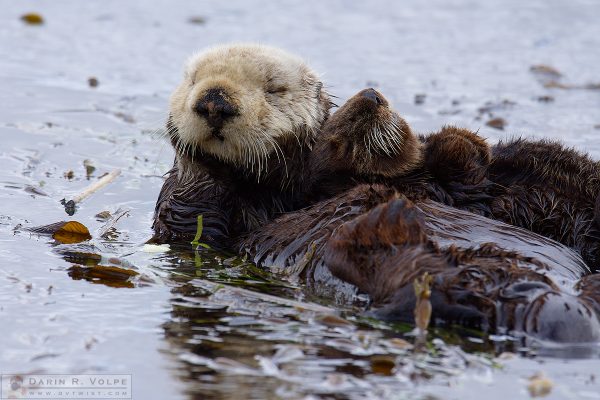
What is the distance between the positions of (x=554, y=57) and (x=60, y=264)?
8121mm

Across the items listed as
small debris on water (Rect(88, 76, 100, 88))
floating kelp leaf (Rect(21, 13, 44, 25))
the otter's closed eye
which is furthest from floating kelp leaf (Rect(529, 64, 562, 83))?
floating kelp leaf (Rect(21, 13, 44, 25))

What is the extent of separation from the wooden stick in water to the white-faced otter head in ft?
4.02

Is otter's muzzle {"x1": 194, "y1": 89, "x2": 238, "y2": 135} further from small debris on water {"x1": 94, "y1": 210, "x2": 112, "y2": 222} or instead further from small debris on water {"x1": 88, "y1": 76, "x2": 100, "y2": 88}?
small debris on water {"x1": 88, "y1": 76, "x2": 100, "y2": 88}

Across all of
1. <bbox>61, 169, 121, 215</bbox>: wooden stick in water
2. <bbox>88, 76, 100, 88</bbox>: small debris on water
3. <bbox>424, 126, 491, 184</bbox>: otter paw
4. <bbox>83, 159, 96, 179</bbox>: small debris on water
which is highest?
<bbox>88, 76, 100, 88</bbox>: small debris on water

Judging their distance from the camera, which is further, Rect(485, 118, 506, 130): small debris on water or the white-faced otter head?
Rect(485, 118, 506, 130): small debris on water

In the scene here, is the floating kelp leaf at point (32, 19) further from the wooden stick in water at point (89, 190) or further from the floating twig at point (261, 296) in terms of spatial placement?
the floating twig at point (261, 296)

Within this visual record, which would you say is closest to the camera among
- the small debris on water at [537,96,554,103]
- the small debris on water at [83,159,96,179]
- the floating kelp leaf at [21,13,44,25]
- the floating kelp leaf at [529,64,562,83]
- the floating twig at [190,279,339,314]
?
the floating twig at [190,279,339,314]

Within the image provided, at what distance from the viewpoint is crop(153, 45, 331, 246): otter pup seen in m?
5.16

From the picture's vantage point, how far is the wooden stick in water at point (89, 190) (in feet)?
21.2

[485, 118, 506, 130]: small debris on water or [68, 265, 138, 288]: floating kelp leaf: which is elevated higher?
[485, 118, 506, 130]: small debris on water

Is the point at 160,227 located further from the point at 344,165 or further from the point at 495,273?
the point at 495,273

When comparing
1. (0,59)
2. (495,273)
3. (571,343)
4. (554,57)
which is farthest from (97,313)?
(554,57)

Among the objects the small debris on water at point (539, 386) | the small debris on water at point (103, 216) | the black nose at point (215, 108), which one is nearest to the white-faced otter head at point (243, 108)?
the black nose at point (215, 108)

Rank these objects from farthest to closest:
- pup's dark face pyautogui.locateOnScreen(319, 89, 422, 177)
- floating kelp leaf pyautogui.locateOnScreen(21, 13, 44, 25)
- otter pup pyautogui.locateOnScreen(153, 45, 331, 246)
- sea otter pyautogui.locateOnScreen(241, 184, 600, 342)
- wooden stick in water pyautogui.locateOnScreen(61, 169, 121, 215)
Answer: floating kelp leaf pyautogui.locateOnScreen(21, 13, 44, 25), wooden stick in water pyautogui.locateOnScreen(61, 169, 121, 215), pup's dark face pyautogui.locateOnScreen(319, 89, 422, 177), otter pup pyautogui.locateOnScreen(153, 45, 331, 246), sea otter pyautogui.locateOnScreen(241, 184, 600, 342)
